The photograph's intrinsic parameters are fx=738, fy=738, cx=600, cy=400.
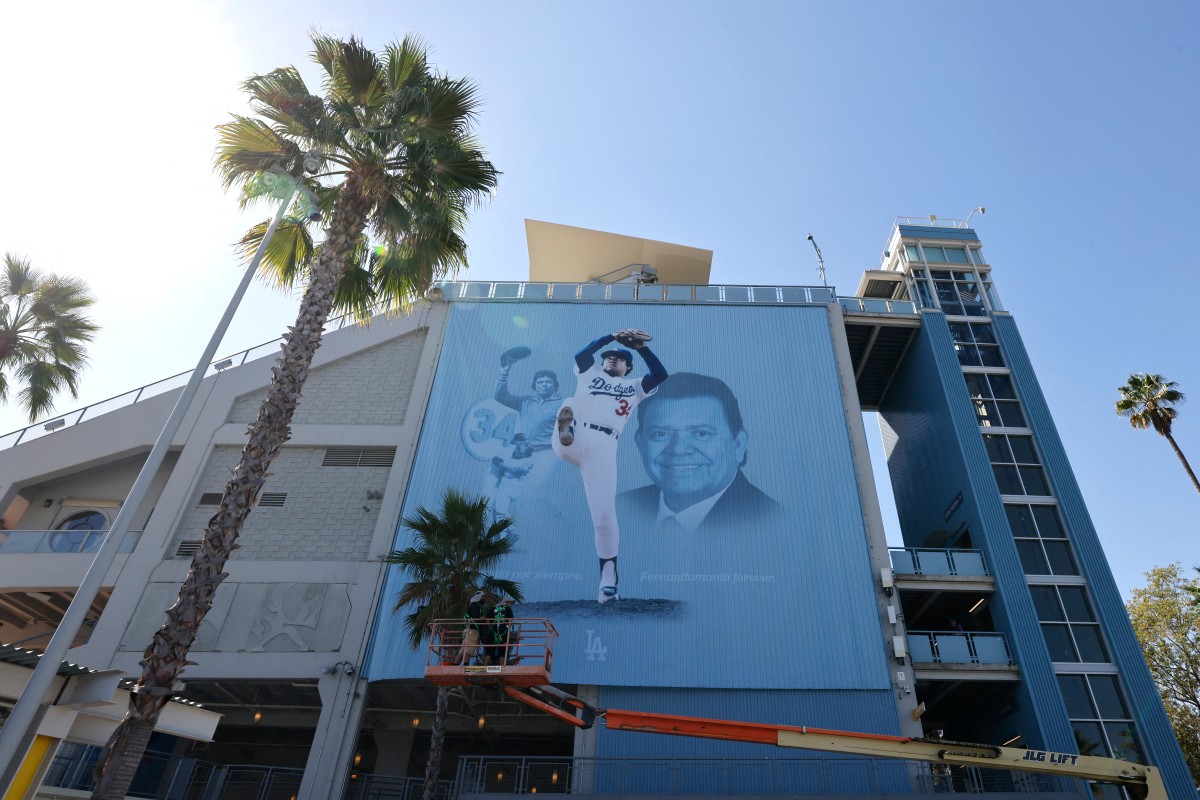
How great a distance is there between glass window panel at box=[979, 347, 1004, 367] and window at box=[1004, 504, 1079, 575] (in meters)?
6.56

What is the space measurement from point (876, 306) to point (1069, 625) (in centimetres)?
1390

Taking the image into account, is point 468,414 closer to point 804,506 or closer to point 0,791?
point 804,506

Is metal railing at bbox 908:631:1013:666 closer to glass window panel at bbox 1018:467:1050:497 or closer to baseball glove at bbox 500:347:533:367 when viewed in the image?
glass window panel at bbox 1018:467:1050:497

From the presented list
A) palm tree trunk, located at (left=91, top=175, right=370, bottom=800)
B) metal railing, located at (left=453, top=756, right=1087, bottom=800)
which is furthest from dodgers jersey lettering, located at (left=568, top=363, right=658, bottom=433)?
palm tree trunk, located at (left=91, top=175, right=370, bottom=800)

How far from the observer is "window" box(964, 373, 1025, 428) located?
2900cm

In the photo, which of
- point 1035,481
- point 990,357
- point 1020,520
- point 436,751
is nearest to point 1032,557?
point 1020,520

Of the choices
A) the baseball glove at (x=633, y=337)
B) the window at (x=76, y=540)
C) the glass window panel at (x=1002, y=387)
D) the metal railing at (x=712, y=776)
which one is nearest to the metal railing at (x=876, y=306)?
the glass window panel at (x=1002, y=387)

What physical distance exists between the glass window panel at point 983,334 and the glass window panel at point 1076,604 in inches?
426

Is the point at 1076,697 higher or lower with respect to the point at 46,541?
lower

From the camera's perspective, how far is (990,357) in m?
30.8

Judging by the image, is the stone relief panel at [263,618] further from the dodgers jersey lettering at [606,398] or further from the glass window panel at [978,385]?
the glass window panel at [978,385]

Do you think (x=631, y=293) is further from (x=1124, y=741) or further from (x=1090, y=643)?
(x=1124, y=741)

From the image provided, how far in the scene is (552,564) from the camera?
80.8ft

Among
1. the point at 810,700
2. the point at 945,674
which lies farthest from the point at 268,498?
the point at 945,674
